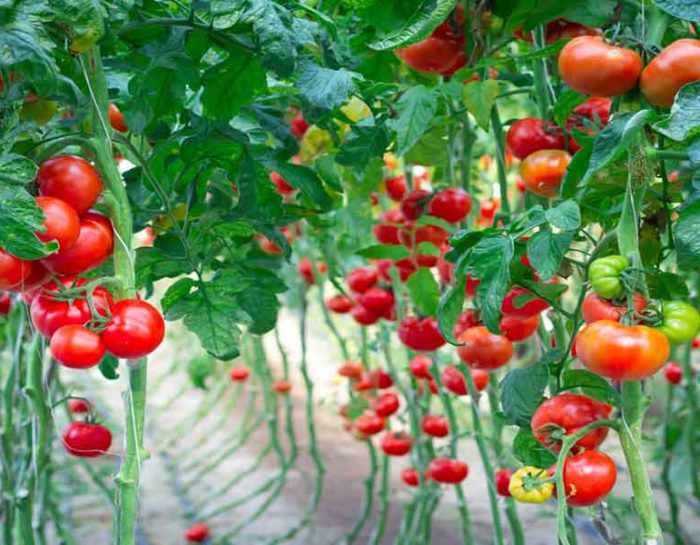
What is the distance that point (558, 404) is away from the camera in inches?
39.1

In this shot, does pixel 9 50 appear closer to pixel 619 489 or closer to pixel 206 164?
pixel 206 164

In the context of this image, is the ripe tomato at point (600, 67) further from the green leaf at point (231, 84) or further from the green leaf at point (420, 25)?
the green leaf at point (231, 84)

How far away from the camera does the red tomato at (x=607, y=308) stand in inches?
35.0

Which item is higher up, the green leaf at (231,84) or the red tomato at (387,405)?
the green leaf at (231,84)

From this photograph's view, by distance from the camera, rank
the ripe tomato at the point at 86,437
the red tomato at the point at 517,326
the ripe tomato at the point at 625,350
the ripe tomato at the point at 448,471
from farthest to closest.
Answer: the ripe tomato at the point at 448,471 → the red tomato at the point at 517,326 → the ripe tomato at the point at 86,437 → the ripe tomato at the point at 625,350

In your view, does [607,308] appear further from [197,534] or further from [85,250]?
[197,534]

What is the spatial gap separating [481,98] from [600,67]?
24 centimetres

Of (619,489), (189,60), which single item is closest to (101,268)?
(189,60)

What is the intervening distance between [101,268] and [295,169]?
0.33 meters

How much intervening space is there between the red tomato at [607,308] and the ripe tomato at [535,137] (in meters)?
0.34

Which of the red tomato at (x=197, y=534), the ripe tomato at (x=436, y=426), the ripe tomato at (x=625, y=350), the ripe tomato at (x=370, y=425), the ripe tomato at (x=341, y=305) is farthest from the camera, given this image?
the red tomato at (x=197, y=534)

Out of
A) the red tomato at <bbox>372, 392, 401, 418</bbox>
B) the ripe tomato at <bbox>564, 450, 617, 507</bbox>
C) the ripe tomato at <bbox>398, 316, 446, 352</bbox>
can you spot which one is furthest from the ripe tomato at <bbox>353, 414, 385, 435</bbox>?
the ripe tomato at <bbox>564, 450, 617, 507</bbox>

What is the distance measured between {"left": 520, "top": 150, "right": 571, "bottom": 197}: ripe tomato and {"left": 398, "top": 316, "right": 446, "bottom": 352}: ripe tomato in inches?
22.9

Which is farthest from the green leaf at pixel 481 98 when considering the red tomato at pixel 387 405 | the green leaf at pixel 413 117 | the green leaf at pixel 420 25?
the red tomato at pixel 387 405
